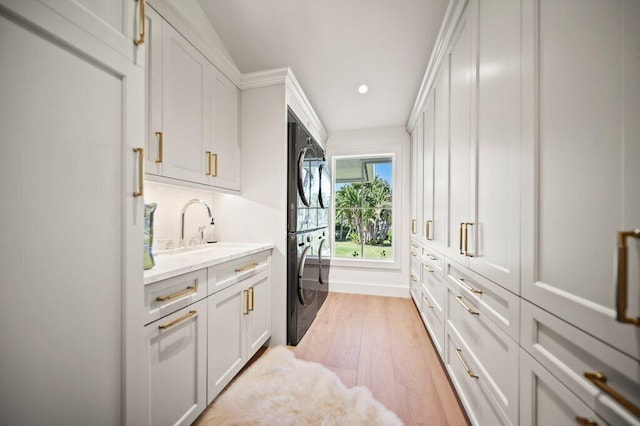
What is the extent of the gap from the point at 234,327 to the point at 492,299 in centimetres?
148

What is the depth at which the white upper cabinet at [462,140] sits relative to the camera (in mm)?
1198

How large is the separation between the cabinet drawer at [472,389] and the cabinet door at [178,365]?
141 centimetres

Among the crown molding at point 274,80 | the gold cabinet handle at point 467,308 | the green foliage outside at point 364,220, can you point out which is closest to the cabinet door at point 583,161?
the gold cabinet handle at point 467,308

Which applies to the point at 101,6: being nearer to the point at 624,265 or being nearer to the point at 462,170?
the point at 624,265

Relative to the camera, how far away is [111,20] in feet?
2.48

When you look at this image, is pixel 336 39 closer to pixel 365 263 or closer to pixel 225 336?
pixel 225 336

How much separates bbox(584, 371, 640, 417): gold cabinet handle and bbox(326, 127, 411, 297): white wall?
2.85m

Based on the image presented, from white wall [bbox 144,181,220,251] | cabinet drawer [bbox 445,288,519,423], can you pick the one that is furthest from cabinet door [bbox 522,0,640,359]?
white wall [bbox 144,181,220,251]

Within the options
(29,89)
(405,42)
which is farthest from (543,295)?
(405,42)

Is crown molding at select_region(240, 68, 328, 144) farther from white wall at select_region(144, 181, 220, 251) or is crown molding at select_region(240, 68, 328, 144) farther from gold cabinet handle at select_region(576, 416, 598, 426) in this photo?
gold cabinet handle at select_region(576, 416, 598, 426)

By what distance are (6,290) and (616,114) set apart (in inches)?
58.1

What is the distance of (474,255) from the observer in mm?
1132

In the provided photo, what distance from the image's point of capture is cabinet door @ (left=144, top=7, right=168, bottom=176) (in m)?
1.21

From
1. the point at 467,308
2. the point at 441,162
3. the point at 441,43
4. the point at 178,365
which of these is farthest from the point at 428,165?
the point at 178,365
